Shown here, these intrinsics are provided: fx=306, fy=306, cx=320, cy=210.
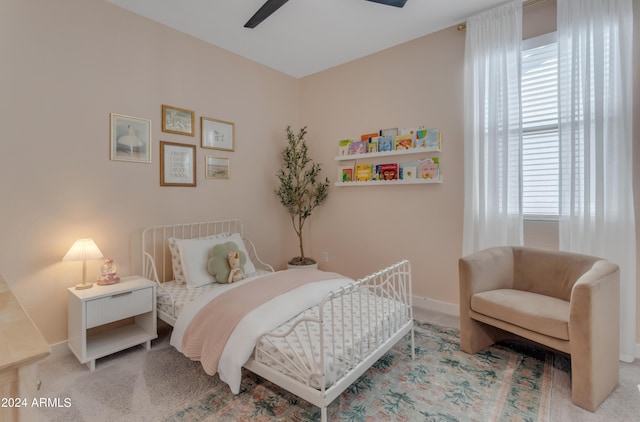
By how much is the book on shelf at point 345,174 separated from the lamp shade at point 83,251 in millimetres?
2679

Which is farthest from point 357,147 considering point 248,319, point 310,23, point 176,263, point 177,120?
point 248,319

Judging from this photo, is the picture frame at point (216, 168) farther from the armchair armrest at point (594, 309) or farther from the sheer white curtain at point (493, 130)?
the armchair armrest at point (594, 309)

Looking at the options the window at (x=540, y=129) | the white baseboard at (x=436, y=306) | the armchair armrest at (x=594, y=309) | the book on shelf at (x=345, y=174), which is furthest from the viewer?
the book on shelf at (x=345, y=174)

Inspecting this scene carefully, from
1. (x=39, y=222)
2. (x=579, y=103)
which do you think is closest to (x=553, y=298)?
(x=579, y=103)

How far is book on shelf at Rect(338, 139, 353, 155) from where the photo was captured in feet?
12.9

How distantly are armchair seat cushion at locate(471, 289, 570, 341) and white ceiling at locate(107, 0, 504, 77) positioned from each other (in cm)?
254

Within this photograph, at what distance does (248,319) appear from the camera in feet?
6.44

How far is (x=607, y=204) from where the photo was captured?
2.35 m

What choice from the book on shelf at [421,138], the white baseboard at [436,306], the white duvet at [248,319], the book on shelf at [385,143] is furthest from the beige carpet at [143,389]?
the book on shelf at [385,143]

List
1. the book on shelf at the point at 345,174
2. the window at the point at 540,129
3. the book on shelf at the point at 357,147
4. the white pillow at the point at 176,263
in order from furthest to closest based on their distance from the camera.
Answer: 1. the book on shelf at the point at 345,174
2. the book on shelf at the point at 357,147
3. the white pillow at the point at 176,263
4. the window at the point at 540,129

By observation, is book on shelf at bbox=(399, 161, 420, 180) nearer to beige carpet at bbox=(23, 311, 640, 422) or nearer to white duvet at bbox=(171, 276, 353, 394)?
white duvet at bbox=(171, 276, 353, 394)

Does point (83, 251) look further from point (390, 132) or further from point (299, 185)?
point (390, 132)

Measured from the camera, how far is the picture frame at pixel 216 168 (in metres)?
3.43

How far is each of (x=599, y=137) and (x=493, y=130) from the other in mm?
751
